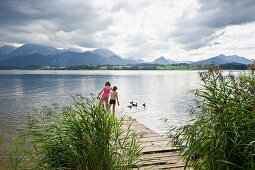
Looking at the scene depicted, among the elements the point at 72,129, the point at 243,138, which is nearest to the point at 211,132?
the point at 243,138

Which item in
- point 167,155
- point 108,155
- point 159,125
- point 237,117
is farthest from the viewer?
point 159,125

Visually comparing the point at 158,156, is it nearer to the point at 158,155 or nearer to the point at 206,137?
the point at 158,155

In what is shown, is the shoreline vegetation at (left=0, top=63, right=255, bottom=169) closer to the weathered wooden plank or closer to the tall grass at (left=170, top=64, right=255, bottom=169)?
the tall grass at (left=170, top=64, right=255, bottom=169)

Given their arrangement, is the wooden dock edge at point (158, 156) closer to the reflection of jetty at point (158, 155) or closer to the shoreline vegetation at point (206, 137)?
the reflection of jetty at point (158, 155)

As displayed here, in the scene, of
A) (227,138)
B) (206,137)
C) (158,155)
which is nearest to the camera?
(227,138)

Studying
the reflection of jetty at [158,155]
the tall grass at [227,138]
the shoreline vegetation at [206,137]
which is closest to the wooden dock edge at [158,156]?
the reflection of jetty at [158,155]

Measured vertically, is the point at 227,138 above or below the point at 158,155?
above

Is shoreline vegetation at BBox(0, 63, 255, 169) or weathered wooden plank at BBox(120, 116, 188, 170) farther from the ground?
shoreline vegetation at BBox(0, 63, 255, 169)

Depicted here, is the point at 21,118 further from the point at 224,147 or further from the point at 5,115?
the point at 224,147

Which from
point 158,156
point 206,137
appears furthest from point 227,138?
point 158,156

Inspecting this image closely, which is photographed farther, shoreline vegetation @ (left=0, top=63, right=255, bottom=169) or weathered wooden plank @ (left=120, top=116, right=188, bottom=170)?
weathered wooden plank @ (left=120, top=116, right=188, bottom=170)

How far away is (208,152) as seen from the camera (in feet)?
10.0

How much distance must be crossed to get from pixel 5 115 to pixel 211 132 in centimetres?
2174

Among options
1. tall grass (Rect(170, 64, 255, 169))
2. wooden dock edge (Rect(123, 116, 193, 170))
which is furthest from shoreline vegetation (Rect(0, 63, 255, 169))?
wooden dock edge (Rect(123, 116, 193, 170))
